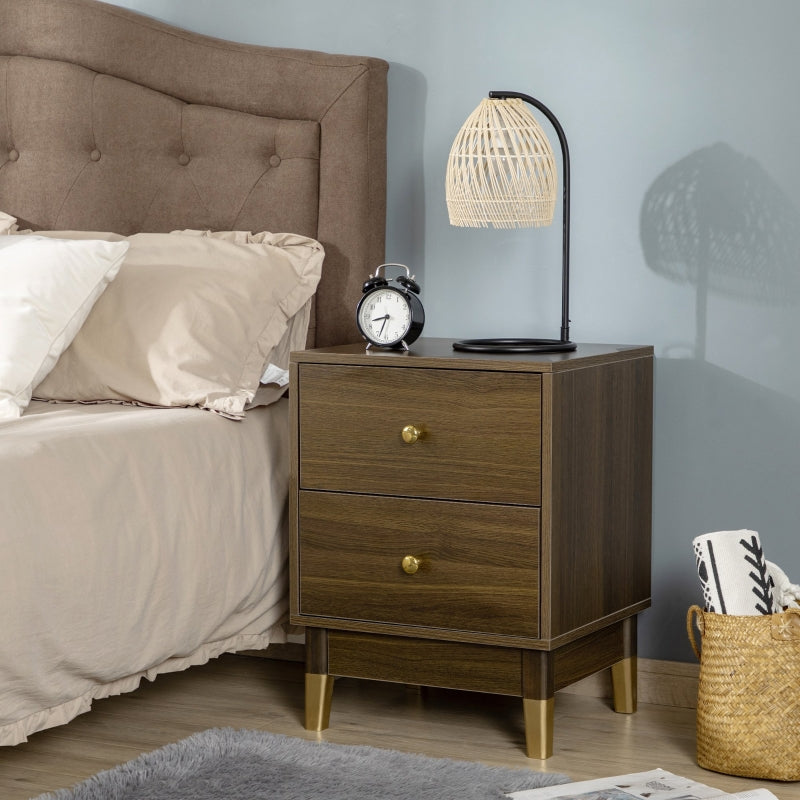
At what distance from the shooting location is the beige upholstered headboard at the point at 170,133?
2568mm

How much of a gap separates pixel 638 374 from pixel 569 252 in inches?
11.2

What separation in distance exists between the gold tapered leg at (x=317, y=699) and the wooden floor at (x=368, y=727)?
0.8 inches

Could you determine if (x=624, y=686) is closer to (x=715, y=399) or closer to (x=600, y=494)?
(x=600, y=494)

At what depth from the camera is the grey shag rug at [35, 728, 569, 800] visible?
6.10 feet

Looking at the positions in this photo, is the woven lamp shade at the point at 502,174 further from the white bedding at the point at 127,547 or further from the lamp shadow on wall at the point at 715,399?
the white bedding at the point at 127,547

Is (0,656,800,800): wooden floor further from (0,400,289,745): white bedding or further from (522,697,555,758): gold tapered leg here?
(0,400,289,745): white bedding

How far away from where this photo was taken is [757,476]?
234 centimetres

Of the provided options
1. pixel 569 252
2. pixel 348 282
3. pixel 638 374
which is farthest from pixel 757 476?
pixel 348 282

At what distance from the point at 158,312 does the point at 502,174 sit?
2.16 feet

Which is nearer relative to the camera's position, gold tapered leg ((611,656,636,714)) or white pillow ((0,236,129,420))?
white pillow ((0,236,129,420))

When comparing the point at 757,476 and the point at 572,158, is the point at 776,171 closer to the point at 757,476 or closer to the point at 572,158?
the point at 572,158

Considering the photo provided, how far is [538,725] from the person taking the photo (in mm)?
2057

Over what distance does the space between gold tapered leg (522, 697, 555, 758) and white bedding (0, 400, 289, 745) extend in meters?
0.51

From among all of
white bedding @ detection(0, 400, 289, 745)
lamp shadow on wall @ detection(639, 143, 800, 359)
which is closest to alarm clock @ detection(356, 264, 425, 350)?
white bedding @ detection(0, 400, 289, 745)
